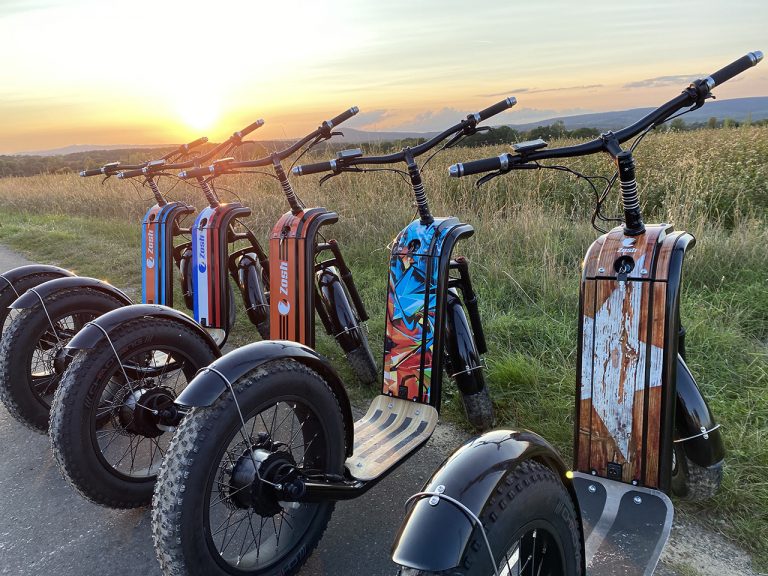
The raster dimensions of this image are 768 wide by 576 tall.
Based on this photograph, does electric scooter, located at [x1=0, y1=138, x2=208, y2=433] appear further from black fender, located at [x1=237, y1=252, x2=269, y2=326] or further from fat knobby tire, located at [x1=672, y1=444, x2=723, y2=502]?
fat knobby tire, located at [x1=672, y1=444, x2=723, y2=502]

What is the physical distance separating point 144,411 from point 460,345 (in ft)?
4.89

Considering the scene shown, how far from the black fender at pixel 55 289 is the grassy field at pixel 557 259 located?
153cm

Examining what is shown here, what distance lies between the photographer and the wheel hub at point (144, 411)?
99.1 inches

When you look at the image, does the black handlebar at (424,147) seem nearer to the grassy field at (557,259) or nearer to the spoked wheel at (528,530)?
the grassy field at (557,259)

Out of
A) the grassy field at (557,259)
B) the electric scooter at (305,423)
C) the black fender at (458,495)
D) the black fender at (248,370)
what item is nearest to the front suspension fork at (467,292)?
the electric scooter at (305,423)

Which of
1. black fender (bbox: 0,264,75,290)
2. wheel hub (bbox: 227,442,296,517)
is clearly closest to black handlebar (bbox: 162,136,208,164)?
black fender (bbox: 0,264,75,290)

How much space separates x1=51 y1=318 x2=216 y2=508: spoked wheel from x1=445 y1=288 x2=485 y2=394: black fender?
45.2 inches

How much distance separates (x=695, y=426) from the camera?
2.16 meters

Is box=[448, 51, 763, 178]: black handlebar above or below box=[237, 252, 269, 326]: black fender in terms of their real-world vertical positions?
above

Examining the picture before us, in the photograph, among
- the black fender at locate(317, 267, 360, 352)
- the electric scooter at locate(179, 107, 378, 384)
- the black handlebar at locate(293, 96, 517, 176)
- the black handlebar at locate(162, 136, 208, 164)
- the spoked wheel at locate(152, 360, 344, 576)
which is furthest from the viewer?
the black handlebar at locate(162, 136, 208, 164)

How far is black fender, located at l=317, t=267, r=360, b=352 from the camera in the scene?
3.50 meters

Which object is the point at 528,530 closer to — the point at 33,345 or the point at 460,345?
the point at 460,345

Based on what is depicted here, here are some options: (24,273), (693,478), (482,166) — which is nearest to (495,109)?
(482,166)

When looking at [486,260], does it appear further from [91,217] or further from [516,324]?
[91,217]
